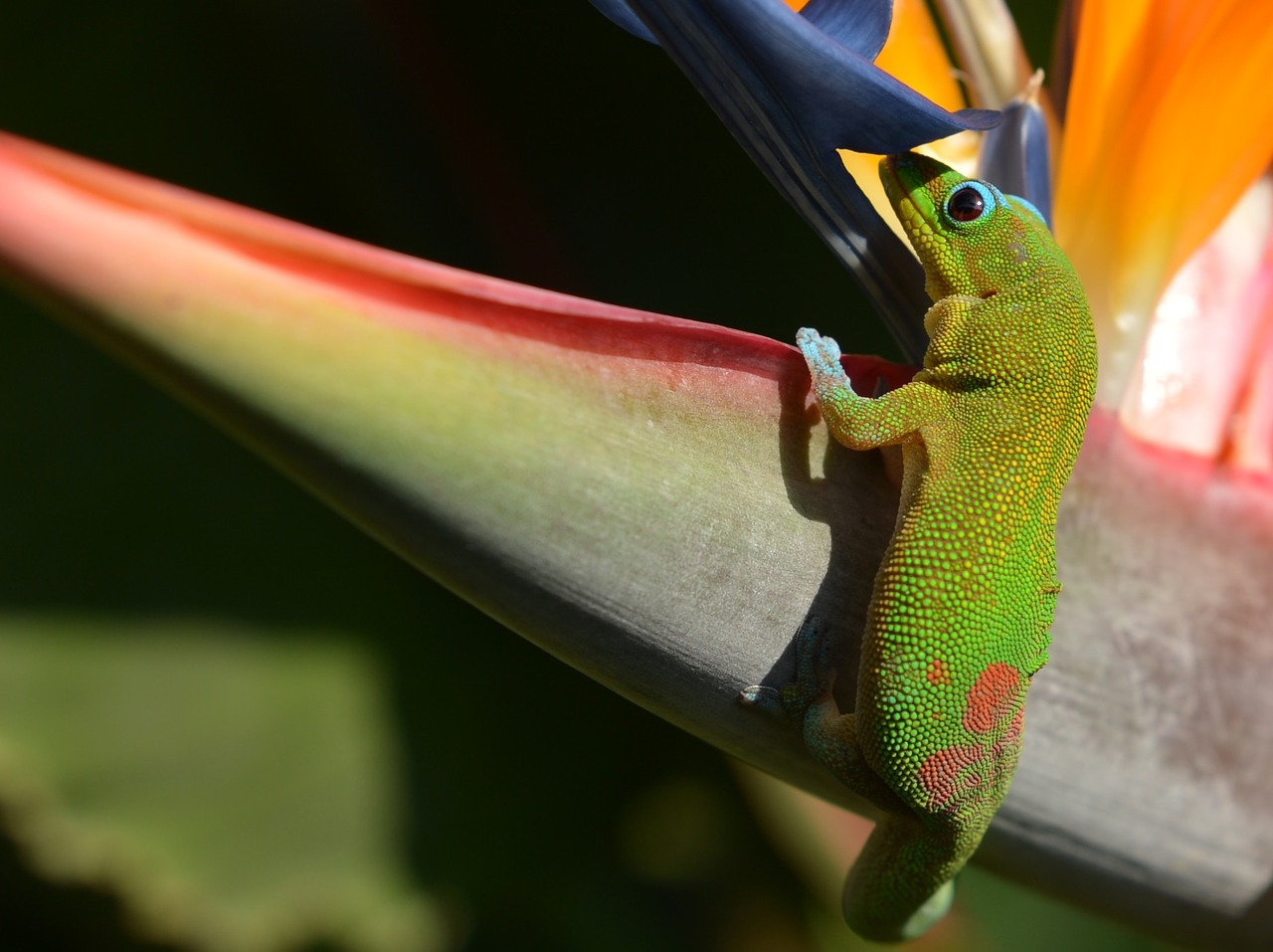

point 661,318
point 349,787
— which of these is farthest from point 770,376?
point 349,787

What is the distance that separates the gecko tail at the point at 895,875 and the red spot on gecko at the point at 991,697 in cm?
11

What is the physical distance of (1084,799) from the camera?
766 mm

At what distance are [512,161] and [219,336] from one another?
733 millimetres

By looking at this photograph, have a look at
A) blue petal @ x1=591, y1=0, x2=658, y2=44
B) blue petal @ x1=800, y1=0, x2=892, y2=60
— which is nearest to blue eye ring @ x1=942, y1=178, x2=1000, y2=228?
blue petal @ x1=800, y1=0, x2=892, y2=60

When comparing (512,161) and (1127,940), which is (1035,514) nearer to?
(512,161)

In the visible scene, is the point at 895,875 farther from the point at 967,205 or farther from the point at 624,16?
the point at 624,16

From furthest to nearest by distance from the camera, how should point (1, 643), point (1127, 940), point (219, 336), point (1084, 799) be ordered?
point (1127, 940)
point (1, 643)
point (1084, 799)
point (219, 336)

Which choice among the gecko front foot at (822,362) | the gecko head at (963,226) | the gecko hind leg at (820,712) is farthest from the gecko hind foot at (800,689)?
the gecko head at (963,226)

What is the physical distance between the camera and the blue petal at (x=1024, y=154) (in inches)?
32.1

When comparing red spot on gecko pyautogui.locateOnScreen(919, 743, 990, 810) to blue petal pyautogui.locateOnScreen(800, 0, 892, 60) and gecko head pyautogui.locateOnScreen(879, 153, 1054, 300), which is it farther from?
blue petal pyautogui.locateOnScreen(800, 0, 892, 60)

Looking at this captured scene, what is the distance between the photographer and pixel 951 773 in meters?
0.73

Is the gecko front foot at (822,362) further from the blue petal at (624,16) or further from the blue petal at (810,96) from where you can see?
the blue petal at (624,16)

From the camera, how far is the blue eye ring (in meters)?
0.75

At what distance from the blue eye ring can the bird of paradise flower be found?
2.3 inches
